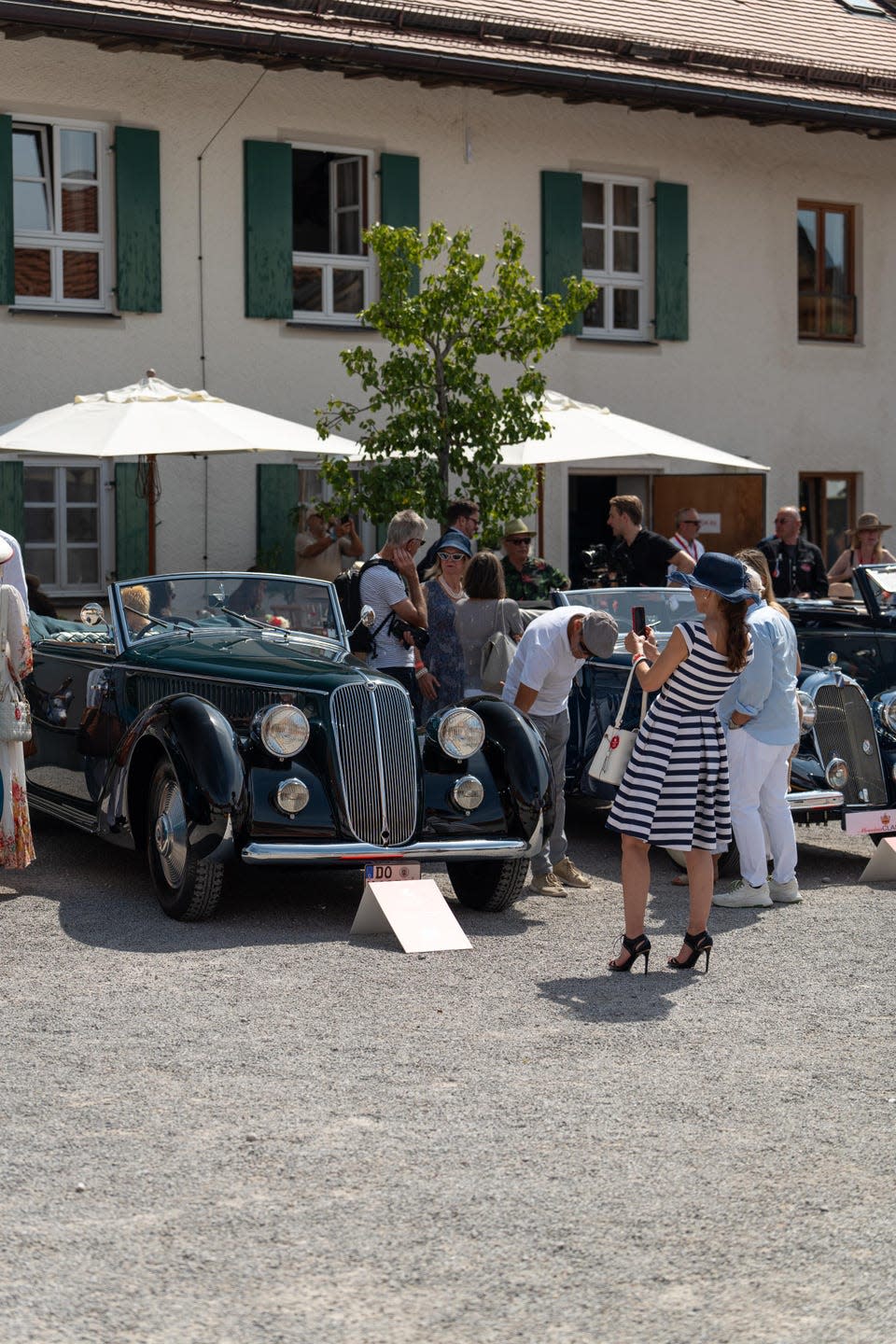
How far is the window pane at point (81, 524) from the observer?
54.0 ft

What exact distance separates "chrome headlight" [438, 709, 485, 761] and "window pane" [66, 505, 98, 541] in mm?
8468

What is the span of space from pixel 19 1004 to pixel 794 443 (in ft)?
50.0

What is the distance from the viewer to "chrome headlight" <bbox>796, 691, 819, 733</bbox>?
10.1 meters

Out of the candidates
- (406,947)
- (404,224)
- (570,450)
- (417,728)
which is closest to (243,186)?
(404,224)

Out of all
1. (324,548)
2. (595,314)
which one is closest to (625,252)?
(595,314)

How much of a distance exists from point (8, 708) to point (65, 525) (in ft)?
25.4

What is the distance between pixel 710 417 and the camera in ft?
65.5

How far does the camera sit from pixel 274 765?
839 cm

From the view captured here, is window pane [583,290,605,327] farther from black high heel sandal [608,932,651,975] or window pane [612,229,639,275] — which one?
black high heel sandal [608,932,651,975]

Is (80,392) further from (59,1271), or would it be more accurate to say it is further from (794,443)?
(59,1271)

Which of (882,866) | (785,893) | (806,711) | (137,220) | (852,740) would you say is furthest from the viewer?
(137,220)

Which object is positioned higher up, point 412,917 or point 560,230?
point 560,230

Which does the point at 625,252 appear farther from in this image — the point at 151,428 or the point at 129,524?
the point at 151,428

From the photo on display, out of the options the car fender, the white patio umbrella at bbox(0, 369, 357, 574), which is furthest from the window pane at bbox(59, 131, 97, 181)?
the car fender
